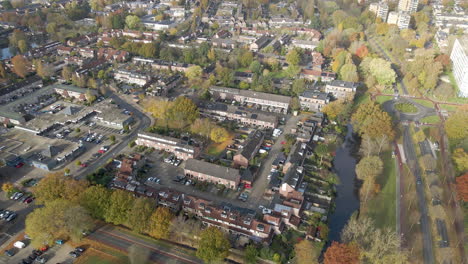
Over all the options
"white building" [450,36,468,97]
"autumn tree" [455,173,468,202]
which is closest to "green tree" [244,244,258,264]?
"autumn tree" [455,173,468,202]

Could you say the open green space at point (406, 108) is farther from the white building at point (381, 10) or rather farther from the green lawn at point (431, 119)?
the white building at point (381, 10)

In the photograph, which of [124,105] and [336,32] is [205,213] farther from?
[336,32]

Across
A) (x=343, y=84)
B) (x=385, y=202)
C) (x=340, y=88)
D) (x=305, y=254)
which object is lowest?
(x=385, y=202)

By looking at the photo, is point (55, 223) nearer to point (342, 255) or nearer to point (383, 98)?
point (342, 255)

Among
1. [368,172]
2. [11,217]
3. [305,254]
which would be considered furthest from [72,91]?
[368,172]

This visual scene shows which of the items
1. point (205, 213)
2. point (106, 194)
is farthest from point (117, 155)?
point (205, 213)

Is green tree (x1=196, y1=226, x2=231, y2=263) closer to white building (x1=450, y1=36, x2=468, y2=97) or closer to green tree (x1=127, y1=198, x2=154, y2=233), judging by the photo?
green tree (x1=127, y1=198, x2=154, y2=233)
